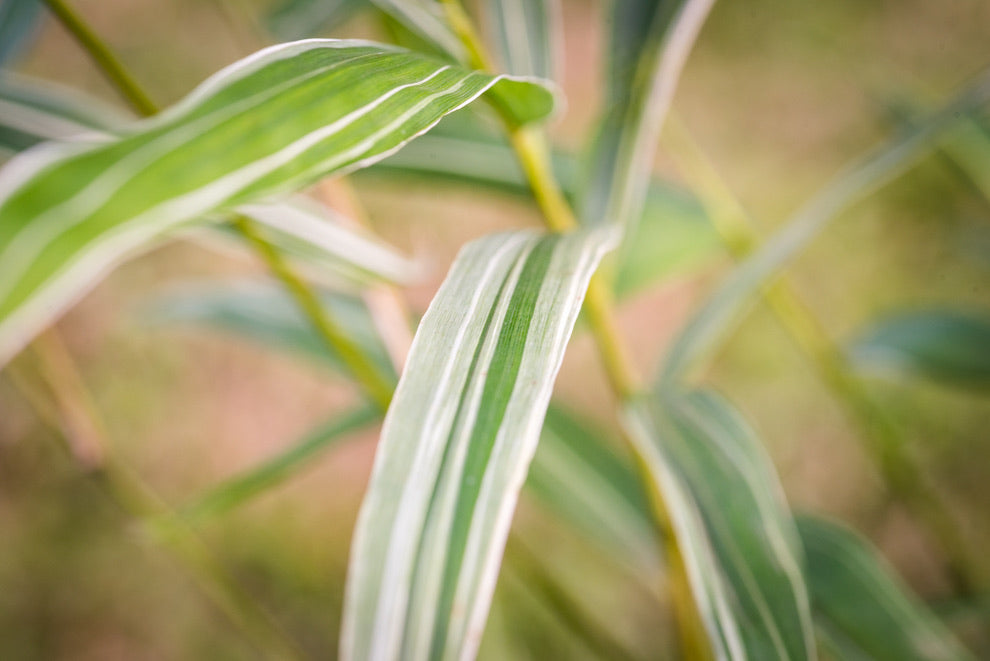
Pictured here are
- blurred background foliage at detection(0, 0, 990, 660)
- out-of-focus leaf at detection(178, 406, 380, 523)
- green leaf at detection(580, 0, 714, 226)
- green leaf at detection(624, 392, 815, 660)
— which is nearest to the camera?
green leaf at detection(624, 392, 815, 660)

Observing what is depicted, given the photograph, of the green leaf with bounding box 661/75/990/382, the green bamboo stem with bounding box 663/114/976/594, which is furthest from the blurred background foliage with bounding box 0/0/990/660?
the green leaf with bounding box 661/75/990/382

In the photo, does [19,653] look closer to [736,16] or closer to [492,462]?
[492,462]

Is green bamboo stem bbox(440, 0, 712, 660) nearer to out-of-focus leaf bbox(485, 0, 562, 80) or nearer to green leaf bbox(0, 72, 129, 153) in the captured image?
out-of-focus leaf bbox(485, 0, 562, 80)

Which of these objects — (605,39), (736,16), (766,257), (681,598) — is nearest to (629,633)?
(681,598)

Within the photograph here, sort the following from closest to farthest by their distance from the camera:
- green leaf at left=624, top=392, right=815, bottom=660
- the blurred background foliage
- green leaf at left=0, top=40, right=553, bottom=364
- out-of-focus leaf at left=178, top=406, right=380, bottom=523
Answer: green leaf at left=0, top=40, right=553, bottom=364 < green leaf at left=624, top=392, right=815, bottom=660 < out-of-focus leaf at left=178, top=406, right=380, bottom=523 < the blurred background foliage

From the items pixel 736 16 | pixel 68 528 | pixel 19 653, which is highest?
pixel 736 16

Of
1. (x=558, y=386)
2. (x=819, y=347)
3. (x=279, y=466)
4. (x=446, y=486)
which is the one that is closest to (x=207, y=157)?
(x=446, y=486)
